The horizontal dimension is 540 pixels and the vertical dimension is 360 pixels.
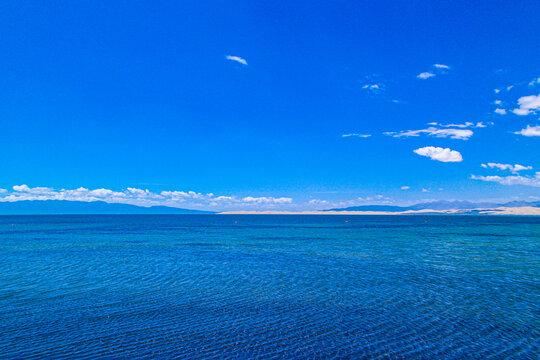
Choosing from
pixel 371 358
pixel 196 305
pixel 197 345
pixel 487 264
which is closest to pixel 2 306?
pixel 196 305

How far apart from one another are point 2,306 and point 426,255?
33598 millimetres

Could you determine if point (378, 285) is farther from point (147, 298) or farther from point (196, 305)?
point (147, 298)

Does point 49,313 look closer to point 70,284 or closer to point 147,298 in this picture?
point 147,298

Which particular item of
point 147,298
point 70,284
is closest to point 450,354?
point 147,298

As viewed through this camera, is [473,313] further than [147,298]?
No

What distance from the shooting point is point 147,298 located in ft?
52.9

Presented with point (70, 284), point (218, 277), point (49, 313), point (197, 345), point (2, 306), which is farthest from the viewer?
point (218, 277)

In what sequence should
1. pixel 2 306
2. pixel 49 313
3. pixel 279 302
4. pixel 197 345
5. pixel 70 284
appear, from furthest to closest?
1. pixel 70 284
2. pixel 279 302
3. pixel 2 306
4. pixel 49 313
5. pixel 197 345

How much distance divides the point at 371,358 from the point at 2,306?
16.0 meters

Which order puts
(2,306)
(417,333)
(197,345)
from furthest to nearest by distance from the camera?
1. (2,306)
2. (417,333)
3. (197,345)

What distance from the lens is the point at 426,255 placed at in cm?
3300

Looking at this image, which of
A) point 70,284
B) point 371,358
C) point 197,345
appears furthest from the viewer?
point 70,284

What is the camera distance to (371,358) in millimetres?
10000

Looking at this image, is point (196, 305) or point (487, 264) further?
point (487, 264)
